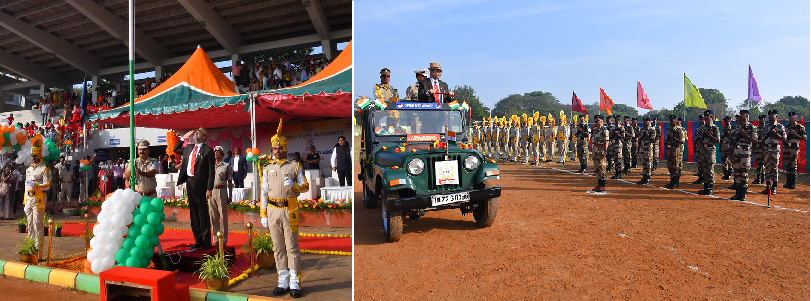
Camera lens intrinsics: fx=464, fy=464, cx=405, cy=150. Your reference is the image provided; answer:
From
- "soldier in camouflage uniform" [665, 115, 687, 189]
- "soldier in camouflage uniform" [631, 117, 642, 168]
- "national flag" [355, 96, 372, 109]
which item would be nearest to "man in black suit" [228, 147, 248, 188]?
"national flag" [355, 96, 372, 109]

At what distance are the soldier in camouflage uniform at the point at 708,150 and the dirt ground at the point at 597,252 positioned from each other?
82cm

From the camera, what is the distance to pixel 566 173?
1500cm

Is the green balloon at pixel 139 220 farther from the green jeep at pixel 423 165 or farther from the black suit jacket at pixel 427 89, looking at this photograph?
the black suit jacket at pixel 427 89

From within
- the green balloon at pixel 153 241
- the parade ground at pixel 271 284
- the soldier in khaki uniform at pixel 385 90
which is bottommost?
the parade ground at pixel 271 284

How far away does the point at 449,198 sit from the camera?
245 inches

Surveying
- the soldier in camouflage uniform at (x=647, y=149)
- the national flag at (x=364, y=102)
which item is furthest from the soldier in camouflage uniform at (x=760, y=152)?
the national flag at (x=364, y=102)

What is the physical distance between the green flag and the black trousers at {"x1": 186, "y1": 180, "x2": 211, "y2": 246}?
19.0m

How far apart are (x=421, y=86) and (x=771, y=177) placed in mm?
7915

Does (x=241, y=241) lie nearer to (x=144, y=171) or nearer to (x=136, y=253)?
(x=144, y=171)

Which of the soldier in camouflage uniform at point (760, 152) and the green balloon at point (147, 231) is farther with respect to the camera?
the soldier in camouflage uniform at point (760, 152)

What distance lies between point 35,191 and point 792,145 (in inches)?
606

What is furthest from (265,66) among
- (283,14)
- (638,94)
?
(638,94)

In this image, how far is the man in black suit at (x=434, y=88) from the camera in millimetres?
8062

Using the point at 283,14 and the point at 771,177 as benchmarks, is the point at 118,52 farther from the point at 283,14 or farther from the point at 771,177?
the point at 771,177
